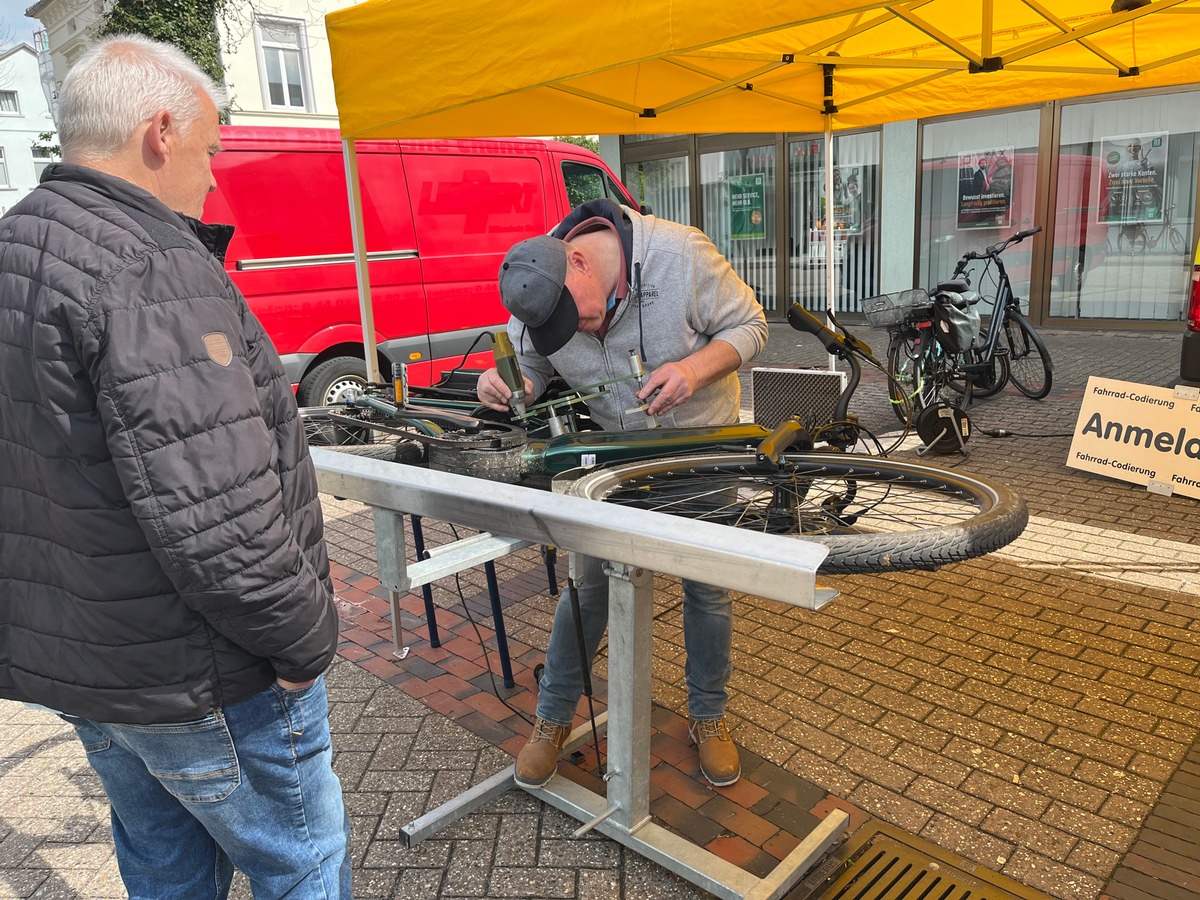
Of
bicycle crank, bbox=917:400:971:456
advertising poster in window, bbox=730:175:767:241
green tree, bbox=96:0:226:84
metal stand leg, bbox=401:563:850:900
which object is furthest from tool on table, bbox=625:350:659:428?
green tree, bbox=96:0:226:84

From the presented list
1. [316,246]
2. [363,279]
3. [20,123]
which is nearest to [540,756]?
[363,279]

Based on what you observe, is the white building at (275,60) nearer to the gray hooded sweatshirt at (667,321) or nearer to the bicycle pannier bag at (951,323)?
the bicycle pannier bag at (951,323)

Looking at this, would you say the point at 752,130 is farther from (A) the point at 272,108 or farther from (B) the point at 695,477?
(A) the point at 272,108

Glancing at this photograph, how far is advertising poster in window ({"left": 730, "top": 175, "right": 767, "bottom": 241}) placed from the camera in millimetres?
15016

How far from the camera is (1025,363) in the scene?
8.45m

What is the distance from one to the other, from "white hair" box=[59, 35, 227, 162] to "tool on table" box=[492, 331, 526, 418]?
151 centimetres

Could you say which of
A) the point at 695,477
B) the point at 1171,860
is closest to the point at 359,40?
the point at 695,477

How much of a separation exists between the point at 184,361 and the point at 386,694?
2.63 metres

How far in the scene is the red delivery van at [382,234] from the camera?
6898mm

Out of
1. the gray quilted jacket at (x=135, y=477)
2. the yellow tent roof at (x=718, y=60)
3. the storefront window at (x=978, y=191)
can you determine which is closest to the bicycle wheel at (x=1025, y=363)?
the yellow tent roof at (x=718, y=60)

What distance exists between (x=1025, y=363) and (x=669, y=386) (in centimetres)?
700

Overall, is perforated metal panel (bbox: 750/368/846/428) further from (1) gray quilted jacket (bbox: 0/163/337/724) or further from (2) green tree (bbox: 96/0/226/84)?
(2) green tree (bbox: 96/0/226/84)

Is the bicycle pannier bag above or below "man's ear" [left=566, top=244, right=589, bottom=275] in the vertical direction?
below

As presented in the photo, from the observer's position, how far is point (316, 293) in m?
7.32
